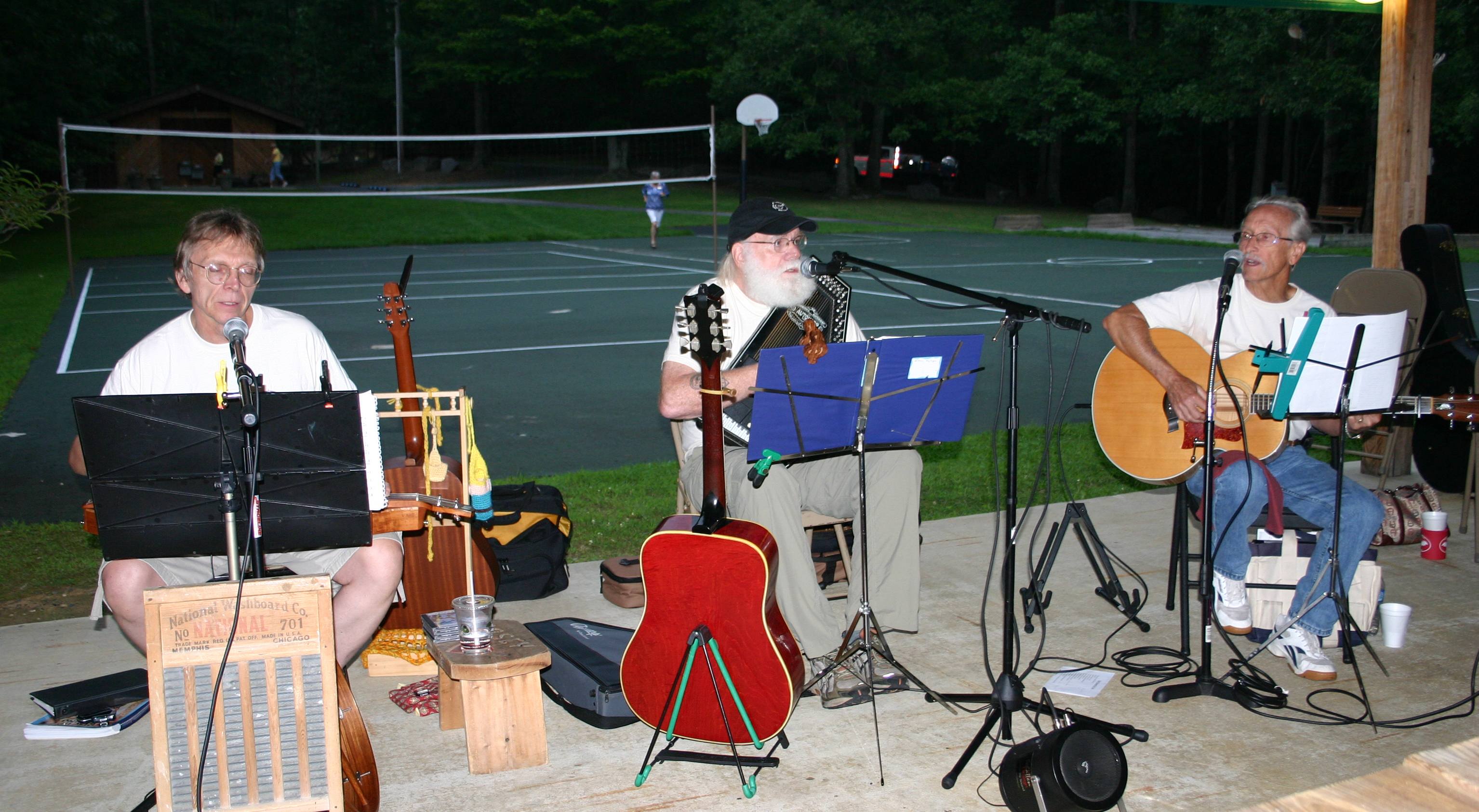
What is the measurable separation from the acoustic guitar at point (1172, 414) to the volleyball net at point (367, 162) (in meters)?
29.6

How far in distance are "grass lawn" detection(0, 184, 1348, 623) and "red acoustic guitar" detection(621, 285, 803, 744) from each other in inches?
80.9

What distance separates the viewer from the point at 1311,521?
4523mm

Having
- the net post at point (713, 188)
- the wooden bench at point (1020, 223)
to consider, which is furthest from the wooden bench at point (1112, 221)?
the net post at point (713, 188)

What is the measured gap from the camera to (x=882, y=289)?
17.1 metres

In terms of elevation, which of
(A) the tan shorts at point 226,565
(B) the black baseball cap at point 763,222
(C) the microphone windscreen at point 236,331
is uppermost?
(B) the black baseball cap at point 763,222

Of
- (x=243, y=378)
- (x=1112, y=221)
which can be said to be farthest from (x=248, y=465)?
(x=1112, y=221)

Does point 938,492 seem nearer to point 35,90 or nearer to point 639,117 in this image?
point 35,90

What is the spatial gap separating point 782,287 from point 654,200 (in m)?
20.0

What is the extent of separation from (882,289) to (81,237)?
69.1 feet

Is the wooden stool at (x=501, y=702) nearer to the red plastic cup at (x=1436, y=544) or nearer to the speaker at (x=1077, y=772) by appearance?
the speaker at (x=1077, y=772)

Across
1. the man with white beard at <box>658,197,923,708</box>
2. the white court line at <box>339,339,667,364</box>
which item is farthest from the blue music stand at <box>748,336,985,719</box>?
the white court line at <box>339,339,667,364</box>

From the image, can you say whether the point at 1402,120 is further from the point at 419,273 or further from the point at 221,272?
the point at 419,273

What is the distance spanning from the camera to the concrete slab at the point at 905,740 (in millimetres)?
A: 3355

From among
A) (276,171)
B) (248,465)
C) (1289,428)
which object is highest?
(276,171)
